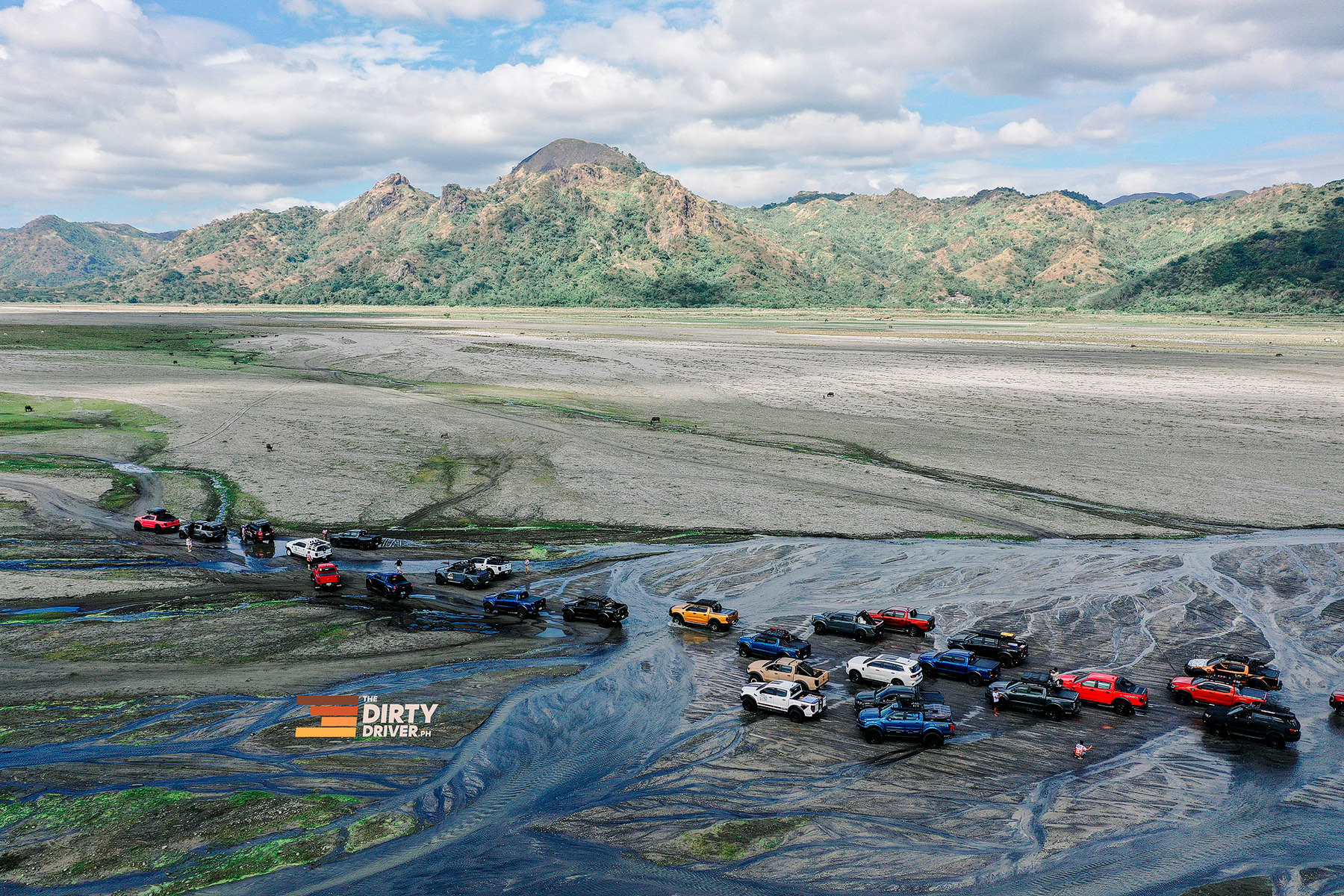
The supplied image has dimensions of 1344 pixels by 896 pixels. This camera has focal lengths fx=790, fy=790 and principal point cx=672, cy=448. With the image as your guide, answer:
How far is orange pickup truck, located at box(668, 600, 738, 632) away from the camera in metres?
35.0

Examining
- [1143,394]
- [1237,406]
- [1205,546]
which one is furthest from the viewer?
[1143,394]

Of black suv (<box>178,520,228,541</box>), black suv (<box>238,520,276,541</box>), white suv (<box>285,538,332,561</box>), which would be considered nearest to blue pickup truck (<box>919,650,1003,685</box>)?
white suv (<box>285,538,332,561</box>)

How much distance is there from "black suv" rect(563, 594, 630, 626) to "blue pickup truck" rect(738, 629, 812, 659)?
19.5ft

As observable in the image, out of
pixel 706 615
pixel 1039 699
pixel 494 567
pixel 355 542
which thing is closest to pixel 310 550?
pixel 355 542

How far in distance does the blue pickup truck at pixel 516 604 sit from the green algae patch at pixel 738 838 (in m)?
17.4

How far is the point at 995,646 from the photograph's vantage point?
104ft

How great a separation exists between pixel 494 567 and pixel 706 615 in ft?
40.3

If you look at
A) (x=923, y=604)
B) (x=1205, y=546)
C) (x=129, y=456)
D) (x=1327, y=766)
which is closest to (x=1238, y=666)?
(x=1327, y=766)

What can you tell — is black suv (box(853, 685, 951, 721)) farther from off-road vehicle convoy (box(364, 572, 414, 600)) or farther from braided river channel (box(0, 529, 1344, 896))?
off-road vehicle convoy (box(364, 572, 414, 600))

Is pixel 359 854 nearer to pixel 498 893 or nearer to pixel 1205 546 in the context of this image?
pixel 498 893

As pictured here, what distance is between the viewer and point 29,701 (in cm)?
2686

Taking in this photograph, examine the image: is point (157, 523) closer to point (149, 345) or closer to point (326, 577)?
point (326, 577)

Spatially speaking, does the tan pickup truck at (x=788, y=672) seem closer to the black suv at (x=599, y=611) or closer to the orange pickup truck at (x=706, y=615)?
the orange pickup truck at (x=706, y=615)

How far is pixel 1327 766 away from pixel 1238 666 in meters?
5.98
